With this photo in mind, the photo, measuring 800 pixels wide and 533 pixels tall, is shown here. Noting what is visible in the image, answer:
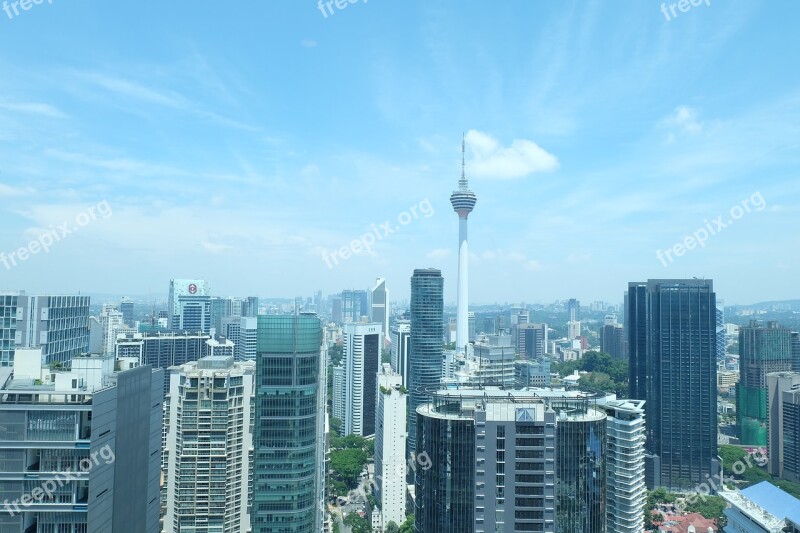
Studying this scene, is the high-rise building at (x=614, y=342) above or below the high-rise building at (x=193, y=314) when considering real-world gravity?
below

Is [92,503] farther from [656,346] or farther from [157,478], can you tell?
A: [656,346]

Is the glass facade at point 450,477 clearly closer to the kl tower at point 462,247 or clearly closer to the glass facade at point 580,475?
the glass facade at point 580,475

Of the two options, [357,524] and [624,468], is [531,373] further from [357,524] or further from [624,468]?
[624,468]

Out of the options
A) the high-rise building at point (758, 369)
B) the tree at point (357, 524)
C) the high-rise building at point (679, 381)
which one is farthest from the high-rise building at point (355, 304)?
the tree at point (357, 524)

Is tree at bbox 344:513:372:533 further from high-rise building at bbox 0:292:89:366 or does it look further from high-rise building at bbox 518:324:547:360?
high-rise building at bbox 518:324:547:360

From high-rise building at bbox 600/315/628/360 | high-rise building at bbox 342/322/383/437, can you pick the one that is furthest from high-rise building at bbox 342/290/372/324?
high-rise building at bbox 600/315/628/360

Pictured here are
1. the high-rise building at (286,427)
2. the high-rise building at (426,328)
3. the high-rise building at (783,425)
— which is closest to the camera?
the high-rise building at (286,427)

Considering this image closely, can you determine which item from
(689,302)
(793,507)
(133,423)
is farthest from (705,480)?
(133,423)
